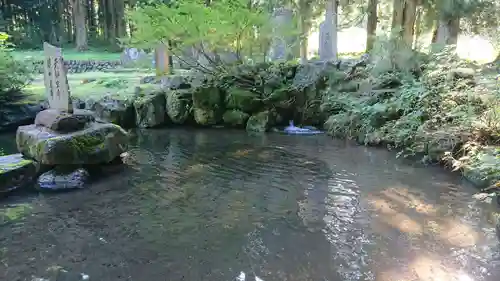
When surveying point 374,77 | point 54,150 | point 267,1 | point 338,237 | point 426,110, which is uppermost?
point 267,1

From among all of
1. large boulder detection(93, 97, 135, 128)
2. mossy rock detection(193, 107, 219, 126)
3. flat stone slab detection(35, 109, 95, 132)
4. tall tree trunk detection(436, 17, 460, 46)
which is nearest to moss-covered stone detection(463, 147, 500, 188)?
flat stone slab detection(35, 109, 95, 132)

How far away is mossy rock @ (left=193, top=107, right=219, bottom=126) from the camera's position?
13781mm

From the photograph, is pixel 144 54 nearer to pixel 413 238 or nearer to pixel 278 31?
pixel 278 31

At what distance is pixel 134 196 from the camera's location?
7270 millimetres

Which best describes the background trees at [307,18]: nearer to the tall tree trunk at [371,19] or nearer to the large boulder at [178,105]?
the tall tree trunk at [371,19]

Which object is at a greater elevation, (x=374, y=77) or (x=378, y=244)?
(x=374, y=77)

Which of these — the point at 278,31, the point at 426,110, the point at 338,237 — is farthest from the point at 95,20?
the point at 338,237

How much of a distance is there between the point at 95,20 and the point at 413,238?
37.1 meters

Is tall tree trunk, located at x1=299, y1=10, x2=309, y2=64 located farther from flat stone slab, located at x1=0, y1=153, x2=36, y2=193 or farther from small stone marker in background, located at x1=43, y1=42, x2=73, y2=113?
flat stone slab, located at x1=0, y1=153, x2=36, y2=193

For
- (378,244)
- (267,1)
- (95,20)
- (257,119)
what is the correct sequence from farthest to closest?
1. (95,20)
2. (267,1)
3. (257,119)
4. (378,244)

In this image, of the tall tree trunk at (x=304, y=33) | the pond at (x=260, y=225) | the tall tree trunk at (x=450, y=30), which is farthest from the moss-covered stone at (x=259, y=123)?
the tall tree trunk at (x=450, y=30)

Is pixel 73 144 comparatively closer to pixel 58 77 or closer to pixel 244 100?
pixel 58 77

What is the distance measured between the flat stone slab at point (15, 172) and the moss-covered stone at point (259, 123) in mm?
6558

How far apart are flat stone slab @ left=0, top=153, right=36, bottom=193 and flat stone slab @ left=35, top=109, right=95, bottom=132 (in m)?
0.84
